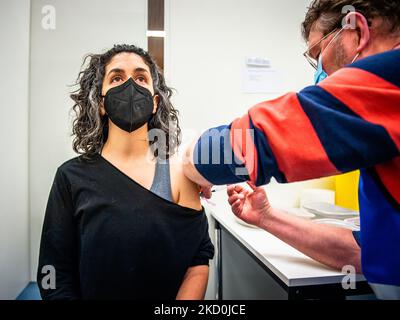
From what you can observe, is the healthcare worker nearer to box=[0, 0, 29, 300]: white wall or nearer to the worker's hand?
the worker's hand

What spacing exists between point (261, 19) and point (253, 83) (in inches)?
10.3

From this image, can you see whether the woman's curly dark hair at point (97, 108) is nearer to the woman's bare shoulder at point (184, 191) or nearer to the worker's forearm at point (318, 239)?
the woman's bare shoulder at point (184, 191)

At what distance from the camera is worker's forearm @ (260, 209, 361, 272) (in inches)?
27.1

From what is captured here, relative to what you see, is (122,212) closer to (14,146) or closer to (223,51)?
(14,146)

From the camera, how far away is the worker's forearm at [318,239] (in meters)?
0.69

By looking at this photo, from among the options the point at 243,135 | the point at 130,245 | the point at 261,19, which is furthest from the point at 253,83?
the point at 130,245

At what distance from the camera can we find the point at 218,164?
444mm

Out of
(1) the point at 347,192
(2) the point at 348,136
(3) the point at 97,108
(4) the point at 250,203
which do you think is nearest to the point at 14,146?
(3) the point at 97,108

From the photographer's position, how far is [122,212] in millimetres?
650

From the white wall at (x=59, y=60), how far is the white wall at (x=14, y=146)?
21mm

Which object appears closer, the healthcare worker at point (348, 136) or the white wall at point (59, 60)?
the healthcare worker at point (348, 136)

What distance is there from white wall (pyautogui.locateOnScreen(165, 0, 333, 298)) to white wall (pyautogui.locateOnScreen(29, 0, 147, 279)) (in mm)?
171

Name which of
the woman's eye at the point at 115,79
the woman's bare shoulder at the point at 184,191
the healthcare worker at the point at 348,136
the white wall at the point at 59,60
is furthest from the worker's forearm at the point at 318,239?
the white wall at the point at 59,60

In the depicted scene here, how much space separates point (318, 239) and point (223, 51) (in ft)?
2.59
